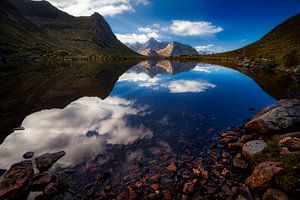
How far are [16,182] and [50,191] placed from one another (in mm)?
1978

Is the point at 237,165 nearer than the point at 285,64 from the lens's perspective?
Yes

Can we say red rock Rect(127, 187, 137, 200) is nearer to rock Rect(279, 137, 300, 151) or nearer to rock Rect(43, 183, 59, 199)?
rock Rect(43, 183, 59, 199)

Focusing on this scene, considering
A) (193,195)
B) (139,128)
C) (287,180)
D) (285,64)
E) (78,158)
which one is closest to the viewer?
(287,180)

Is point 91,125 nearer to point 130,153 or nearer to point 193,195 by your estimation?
point 130,153

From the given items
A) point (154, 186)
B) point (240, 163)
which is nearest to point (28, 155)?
point (154, 186)

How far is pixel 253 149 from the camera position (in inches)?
445

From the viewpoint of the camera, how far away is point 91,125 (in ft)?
61.2

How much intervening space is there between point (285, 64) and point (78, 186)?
91.4 m

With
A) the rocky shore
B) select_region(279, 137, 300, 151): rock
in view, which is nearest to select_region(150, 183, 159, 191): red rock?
the rocky shore

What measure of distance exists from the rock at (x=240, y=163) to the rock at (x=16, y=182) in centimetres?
1232

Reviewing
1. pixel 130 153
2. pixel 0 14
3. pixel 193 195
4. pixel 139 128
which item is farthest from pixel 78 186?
pixel 0 14

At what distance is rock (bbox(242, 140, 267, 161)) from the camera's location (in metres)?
11.0

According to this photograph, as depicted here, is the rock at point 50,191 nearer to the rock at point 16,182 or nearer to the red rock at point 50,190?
the red rock at point 50,190

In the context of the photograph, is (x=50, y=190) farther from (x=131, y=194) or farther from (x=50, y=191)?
(x=131, y=194)
